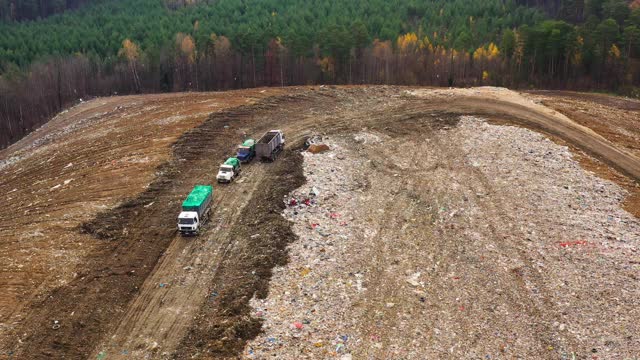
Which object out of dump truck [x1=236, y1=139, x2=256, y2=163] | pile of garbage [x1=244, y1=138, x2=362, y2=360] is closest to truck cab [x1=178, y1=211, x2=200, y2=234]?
pile of garbage [x1=244, y1=138, x2=362, y2=360]

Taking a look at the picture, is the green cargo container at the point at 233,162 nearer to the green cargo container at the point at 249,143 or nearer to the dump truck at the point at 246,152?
the dump truck at the point at 246,152

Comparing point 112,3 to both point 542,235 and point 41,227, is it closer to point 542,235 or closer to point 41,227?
point 41,227

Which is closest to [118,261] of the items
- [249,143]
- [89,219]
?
[89,219]

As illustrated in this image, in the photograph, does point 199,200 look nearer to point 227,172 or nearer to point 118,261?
point 227,172

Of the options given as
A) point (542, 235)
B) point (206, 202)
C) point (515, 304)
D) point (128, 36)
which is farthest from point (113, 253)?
point (128, 36)

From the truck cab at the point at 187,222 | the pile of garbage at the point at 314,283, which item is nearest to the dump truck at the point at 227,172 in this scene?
the pile of garbage at the point at 314,283

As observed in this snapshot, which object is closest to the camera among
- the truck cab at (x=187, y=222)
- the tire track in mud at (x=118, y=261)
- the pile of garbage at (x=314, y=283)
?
the pile of garbage at (x=314, y=283)

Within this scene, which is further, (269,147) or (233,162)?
(269,147)
